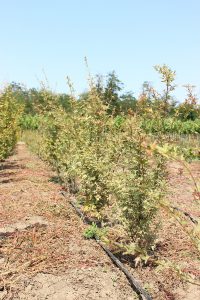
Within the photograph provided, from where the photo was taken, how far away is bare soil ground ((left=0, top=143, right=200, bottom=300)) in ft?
17.3

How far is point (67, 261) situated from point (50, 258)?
29 cm

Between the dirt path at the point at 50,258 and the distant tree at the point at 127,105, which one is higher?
the distant tree at the point at 127,105

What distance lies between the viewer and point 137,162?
5945mm

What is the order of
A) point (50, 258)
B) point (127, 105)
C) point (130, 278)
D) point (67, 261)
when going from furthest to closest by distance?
point (127, 105), point (50, 258), point (67, 261), point (130, 278)

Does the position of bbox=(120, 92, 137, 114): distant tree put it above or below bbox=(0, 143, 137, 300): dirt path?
above

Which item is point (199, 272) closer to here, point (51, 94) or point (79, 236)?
point (79, 236)

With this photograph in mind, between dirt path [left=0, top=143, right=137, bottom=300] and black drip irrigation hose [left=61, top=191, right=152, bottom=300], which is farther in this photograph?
dirt path [left=0, top=143, right=137, bottom=300]

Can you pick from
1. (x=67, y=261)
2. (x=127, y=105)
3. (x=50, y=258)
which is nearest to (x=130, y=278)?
(x=67, y=261)

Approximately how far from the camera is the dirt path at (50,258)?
5281 mm

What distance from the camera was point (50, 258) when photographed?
6.30 m

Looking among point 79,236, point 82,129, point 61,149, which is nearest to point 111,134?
point 82,129

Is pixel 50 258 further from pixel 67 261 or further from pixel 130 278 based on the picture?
pixel 130 278

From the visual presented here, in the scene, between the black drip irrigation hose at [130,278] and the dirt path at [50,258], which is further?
the dirt path at [50,258]

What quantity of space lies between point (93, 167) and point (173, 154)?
19.7ft
